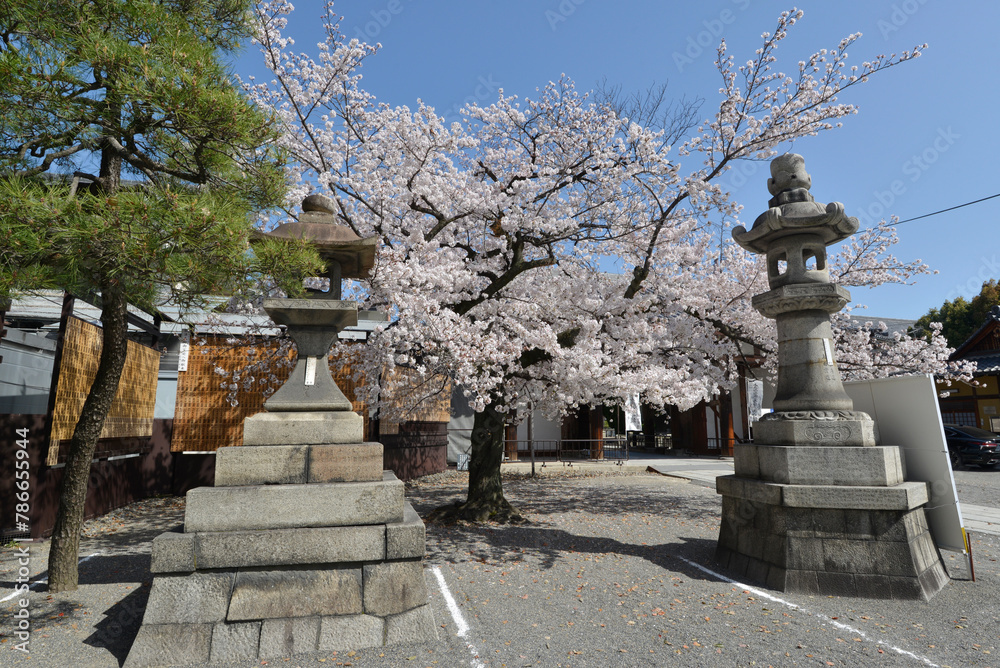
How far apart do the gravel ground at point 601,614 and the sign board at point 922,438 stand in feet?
2.19

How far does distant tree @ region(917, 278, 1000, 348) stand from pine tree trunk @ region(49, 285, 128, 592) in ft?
114

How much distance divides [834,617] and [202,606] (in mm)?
5777

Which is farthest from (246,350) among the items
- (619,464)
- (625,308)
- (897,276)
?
(897,276)

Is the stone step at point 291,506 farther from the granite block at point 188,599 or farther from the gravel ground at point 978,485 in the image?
the gravel ground at point 978,485

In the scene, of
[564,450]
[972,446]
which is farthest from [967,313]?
[564,450]

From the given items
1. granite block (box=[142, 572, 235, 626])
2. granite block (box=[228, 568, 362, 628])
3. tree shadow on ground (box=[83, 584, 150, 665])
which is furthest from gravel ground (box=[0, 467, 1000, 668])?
granite block (box=[142, 572, 235, 626])

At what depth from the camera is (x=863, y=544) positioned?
18.0 feet

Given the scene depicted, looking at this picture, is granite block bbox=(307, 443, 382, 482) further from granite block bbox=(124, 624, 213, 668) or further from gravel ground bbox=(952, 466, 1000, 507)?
gravel ground bbox=(952, 466, 1000, 507)

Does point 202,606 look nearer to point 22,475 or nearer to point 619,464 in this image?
point 22,475

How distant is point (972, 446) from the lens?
1719 centimetres

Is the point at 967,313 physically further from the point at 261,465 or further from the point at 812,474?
the point at 261,465

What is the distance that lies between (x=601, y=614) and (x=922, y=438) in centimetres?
459

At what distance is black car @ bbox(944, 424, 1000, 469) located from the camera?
16.9m

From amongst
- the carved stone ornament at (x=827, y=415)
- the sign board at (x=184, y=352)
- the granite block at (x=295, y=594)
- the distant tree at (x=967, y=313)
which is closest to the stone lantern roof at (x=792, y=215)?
the carved stone ornament at (x=827, y=415)
